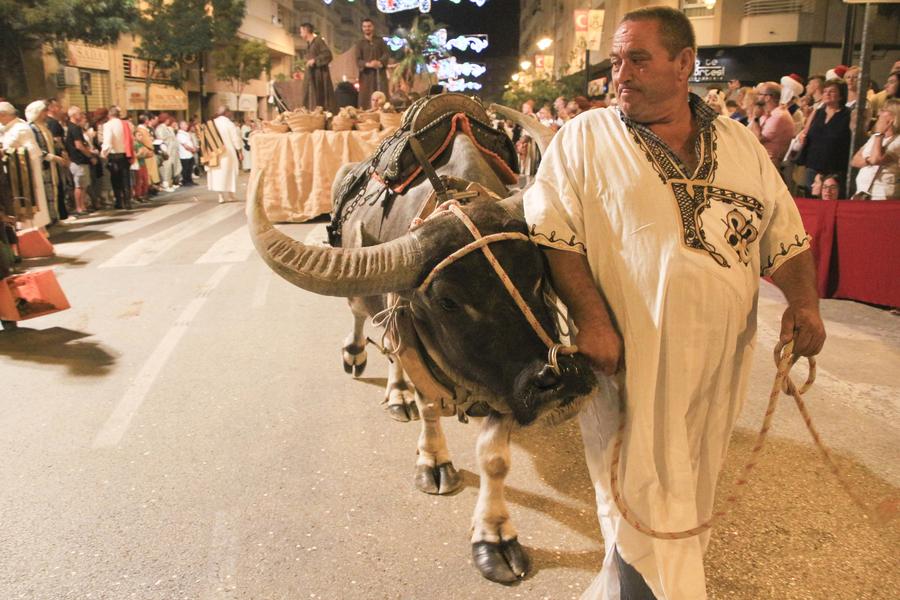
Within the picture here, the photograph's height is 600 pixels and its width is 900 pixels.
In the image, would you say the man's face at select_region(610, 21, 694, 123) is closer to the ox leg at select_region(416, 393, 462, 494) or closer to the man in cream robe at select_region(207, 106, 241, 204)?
the ox leg at select_region(416, 393, 462, 494)

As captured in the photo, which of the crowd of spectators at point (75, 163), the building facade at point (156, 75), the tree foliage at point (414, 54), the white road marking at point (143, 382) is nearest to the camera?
the white road marking at point (143, 382)

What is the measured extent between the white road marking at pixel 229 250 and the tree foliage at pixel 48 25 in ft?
47.7

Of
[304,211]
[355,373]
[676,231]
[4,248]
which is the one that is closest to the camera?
[676,231]

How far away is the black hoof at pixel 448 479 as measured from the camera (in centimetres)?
361

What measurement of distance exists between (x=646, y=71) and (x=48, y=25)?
2414cm

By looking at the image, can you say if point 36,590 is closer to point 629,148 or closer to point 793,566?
point 629,148

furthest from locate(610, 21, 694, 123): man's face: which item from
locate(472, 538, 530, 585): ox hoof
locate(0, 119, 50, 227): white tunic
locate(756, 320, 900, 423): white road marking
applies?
locate(0, 119, 50, 227): white tunic

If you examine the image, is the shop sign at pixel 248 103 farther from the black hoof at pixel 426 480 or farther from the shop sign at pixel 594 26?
the black hoof at pixel 426 480

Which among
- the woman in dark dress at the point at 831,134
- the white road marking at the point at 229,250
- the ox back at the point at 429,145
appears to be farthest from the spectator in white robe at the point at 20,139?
the woman in dark dress at the point at 831,134

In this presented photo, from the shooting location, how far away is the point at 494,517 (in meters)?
3.06

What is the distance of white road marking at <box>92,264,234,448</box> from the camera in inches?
170

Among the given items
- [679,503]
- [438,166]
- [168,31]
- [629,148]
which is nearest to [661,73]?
[629,148]

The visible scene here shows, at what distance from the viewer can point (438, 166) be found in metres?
3.72

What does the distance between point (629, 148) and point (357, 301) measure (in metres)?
2.69
